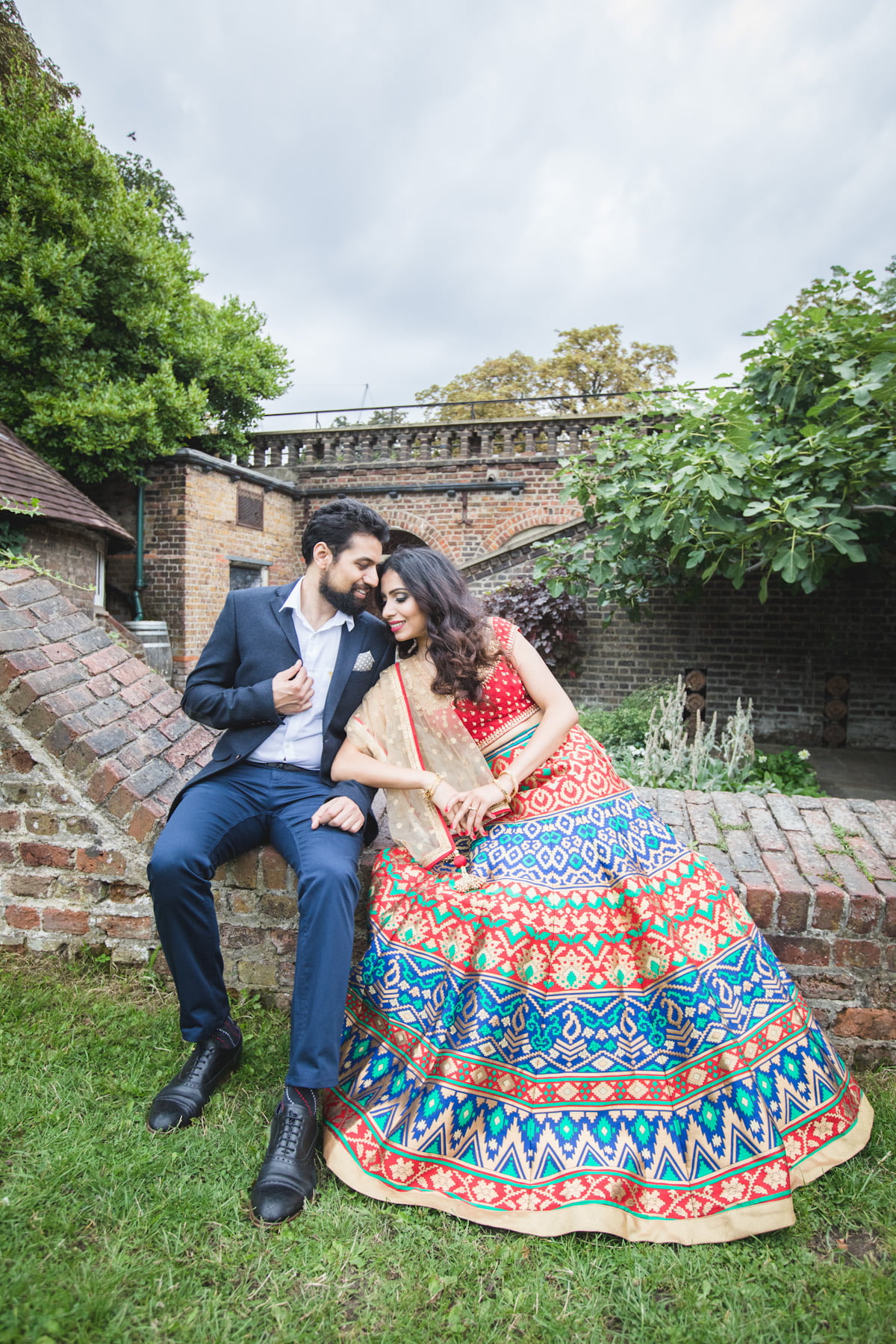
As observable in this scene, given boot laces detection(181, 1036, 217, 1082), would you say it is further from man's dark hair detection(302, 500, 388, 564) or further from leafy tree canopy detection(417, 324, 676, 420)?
leafy tree canopy detection(417, 324, 676, 420)

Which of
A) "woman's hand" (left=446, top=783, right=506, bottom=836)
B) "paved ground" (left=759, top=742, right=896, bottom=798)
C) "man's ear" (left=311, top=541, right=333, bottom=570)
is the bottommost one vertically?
"paved ground" (left=759, top=742, right=896, bottom=798)

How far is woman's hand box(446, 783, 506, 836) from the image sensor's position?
201 centimetres

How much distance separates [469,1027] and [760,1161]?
73 centimetres

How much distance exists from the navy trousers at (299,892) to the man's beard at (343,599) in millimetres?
598

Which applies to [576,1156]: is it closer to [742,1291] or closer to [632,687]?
[742,1291]

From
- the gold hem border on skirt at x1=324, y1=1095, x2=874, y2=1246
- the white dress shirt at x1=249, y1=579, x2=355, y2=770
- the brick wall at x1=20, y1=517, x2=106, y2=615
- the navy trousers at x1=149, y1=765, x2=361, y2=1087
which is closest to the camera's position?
the gold hem border on skirt at x1=324, y1=1095, x2=874, y2=1246

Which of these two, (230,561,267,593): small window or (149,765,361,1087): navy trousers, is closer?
(149,765,361,1087): navy trousers

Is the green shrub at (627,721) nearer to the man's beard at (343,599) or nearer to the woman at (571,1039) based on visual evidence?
the man's beard at (343,599)

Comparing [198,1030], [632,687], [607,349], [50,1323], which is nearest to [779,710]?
[632,687]

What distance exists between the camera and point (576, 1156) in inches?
63.5

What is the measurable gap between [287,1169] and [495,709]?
1.31 metres

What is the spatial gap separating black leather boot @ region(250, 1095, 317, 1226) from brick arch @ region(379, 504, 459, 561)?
11.3 m

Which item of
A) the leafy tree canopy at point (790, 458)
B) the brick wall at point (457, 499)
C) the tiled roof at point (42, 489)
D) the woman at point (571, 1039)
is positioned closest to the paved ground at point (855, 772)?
the leafy tree canopy at point (790, 458)

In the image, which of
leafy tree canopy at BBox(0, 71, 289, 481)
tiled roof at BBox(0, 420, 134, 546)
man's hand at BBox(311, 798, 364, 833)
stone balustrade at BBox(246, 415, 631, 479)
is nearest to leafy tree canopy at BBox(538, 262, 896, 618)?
man's hand at BBox(311, 798, 364, 833)
